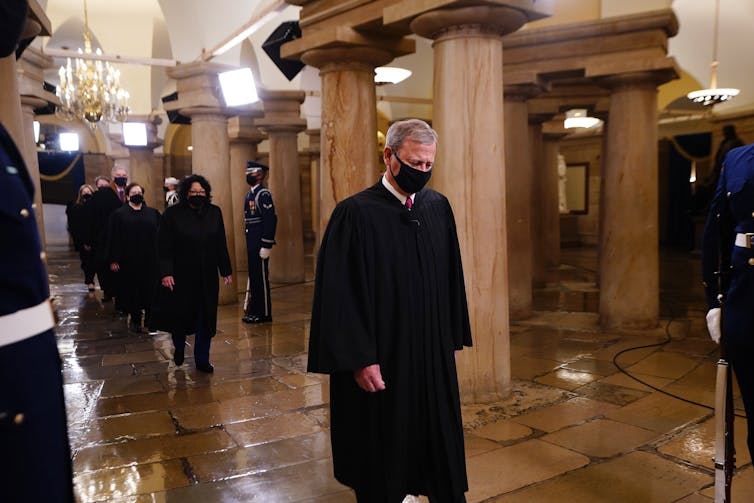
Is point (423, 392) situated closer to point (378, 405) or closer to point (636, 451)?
point (378, 405)

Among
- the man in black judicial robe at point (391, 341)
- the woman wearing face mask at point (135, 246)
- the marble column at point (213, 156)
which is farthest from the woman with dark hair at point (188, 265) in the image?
the marble column at point (213, 156)

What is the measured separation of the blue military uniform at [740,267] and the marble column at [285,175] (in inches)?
364

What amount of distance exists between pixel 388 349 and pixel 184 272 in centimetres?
347

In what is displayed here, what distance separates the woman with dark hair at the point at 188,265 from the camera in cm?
561

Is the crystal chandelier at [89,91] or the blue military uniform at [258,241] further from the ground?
the crystal chandelier at [89,91]

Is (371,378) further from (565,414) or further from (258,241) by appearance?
(258,241)

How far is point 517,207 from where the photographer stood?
830cm

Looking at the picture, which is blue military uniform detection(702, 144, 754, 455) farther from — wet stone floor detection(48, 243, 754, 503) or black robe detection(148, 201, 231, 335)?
black robe detection(148, 201, 231, 335)

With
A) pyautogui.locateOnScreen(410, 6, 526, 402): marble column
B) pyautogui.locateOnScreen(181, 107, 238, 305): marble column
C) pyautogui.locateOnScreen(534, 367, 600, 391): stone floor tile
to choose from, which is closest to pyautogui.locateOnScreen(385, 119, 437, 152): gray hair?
pyautogui.locateOnScreen(410, 6, 526, 402): marble column

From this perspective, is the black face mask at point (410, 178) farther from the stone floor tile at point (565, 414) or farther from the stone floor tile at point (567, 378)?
the stone floor tile at point (567, 378)

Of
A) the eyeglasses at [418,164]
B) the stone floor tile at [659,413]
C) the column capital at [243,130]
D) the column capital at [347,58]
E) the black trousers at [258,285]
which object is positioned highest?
the column capital at [243,130]

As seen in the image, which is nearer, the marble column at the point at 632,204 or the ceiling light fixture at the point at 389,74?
the marble column at the point at 632,204

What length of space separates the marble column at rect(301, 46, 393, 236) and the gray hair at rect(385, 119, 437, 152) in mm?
3041

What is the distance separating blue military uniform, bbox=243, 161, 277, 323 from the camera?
786cm
